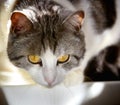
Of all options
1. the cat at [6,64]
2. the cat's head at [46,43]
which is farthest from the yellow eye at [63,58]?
the cat at [6,64]

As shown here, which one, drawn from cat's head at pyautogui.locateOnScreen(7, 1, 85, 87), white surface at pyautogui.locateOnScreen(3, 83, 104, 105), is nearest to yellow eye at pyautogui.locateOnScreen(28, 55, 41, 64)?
cat's head at pyautogui.locateOnScreen(7, 1, 85, 87)

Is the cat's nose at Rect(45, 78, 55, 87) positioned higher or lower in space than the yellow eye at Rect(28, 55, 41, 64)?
lower

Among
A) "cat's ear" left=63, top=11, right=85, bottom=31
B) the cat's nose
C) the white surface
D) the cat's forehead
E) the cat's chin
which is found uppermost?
the cat's forehead

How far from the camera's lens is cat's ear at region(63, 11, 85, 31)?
0.98 m

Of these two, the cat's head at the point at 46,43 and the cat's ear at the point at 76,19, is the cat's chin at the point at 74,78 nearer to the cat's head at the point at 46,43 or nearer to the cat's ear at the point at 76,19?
the cat's head at the point at 46,43

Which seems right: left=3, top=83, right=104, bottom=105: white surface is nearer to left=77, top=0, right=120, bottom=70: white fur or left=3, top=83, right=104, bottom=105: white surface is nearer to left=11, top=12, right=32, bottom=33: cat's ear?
left=77, top=0, right=120, bottom=70: white fur

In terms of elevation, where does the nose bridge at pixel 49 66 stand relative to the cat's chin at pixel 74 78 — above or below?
above

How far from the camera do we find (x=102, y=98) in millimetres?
1120

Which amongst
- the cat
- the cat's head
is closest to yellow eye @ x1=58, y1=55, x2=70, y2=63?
the cat's head

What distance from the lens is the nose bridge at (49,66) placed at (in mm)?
986

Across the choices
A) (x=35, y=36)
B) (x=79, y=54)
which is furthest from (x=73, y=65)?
(x=35, y=36)

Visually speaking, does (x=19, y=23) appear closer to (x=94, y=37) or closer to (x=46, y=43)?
(x=46, y=43)

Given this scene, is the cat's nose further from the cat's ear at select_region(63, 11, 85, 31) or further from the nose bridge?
the cat's ear at select_region(63, 11, 85, 31)

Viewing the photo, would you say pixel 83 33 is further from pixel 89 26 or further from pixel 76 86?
pixel 76 86
